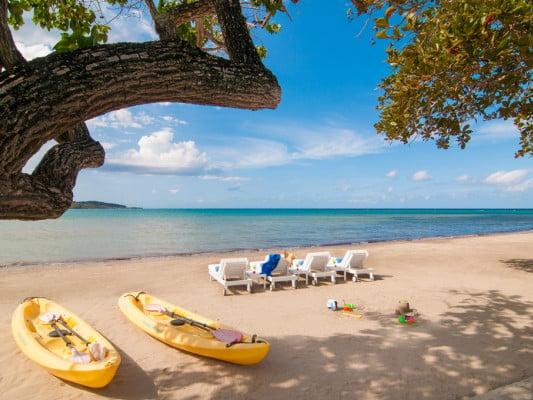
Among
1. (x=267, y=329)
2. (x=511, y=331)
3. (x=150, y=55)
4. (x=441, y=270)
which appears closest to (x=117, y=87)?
(x=150, y=55)

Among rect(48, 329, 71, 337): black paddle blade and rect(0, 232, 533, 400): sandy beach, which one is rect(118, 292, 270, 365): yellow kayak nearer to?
rect(0, 232, 533, 400): sandy beach

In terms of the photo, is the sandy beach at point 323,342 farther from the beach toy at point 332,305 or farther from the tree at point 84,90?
the tree at point 84,90

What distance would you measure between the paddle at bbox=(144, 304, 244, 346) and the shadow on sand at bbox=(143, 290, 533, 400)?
0.40 metres

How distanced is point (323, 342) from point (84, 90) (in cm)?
613

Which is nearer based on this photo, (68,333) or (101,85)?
(101,85)

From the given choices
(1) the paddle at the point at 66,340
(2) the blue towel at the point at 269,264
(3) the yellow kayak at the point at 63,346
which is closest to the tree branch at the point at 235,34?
(3) the yellow kayak at the point at 63,346

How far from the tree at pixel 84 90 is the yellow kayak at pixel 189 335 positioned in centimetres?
395

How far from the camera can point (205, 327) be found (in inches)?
252

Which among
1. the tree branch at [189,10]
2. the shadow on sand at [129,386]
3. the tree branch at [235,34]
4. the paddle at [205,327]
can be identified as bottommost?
the shadow on sand at [129,386]

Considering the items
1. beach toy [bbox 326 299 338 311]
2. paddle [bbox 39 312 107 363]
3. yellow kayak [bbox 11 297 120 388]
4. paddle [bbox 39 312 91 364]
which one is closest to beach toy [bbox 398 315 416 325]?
beach toy [bbox 326 299 338 311]

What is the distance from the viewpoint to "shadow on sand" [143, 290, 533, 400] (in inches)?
199

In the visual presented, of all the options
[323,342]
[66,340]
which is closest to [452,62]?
[323,342]

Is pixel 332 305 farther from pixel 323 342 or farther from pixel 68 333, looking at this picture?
pixel 68 333

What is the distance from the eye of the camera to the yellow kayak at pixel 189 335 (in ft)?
18.4
